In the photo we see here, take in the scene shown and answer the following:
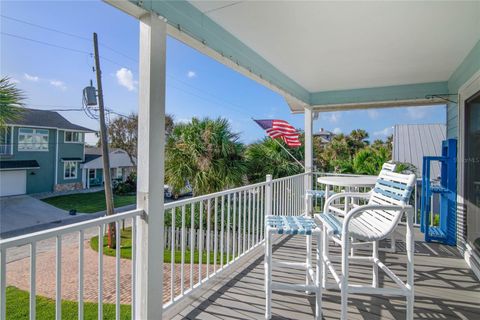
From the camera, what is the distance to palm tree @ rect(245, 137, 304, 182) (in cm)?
866

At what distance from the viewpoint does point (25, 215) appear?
14367 millimetres

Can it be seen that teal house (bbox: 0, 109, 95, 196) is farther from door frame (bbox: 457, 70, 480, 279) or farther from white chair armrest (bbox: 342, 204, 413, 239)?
door frame (bbox: 457, 70, 480, 279)

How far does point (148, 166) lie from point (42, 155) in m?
21.1

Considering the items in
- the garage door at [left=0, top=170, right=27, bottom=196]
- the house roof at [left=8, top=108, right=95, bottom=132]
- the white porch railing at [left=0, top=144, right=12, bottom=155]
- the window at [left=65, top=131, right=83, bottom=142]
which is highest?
the house roof at [left=8, top=108, right=95, bottom=132]

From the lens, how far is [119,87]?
17.8 m

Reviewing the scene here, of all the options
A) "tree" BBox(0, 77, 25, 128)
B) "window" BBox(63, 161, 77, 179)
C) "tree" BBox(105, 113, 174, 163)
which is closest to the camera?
"tree" BBox(0, 77, 25, 128)

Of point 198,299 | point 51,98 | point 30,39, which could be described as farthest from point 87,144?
point 198,299

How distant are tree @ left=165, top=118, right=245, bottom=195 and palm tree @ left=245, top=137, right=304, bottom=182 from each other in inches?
25.2

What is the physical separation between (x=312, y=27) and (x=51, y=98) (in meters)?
16.2

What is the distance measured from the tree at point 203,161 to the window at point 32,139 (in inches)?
424

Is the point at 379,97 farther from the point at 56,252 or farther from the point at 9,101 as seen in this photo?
the point at 9,101

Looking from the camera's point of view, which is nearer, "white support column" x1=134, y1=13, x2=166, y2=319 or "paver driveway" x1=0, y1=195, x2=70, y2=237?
"white support column" x1=134, y1=13, x2=166, y2=319

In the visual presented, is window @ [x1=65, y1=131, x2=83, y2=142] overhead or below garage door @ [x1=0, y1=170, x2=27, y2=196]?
overhead

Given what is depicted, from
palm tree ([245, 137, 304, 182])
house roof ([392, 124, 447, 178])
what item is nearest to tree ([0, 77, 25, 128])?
palm tree ([245, 137, 304, 182])
